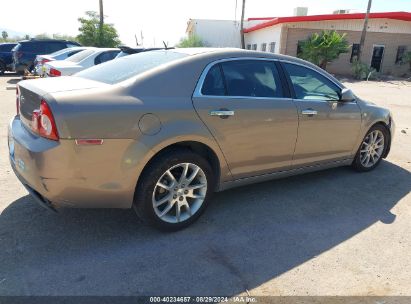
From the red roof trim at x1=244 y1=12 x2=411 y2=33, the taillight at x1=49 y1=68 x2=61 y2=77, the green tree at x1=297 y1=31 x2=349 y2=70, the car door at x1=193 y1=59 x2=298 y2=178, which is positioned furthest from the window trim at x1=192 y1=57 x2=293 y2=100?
the red roof trim at x1=244 y1=12 x2=411 y2=33

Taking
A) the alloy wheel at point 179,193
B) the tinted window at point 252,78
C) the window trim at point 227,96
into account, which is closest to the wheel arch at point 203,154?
the alloy wheel at point 179,193

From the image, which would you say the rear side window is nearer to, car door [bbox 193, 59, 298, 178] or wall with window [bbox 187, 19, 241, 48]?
car door [bbox 193, 59, 298, 178]

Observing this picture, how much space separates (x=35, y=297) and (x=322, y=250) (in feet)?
7.47

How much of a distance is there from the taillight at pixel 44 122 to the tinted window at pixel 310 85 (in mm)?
2513

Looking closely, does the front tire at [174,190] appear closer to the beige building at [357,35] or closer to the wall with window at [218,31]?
the beige building at [357,35]

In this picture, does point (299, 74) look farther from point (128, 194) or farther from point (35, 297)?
point (35, 297)

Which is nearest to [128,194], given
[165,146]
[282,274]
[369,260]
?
[165,146]

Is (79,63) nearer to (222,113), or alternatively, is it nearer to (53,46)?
(53,46)

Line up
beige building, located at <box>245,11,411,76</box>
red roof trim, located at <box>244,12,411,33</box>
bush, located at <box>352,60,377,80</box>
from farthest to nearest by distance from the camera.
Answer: beige building, located at <box>245,11,411,76</box>
red roof trim, located at <box>244,12,411,33</box>
bush, located at <box>352,60,377,80</box>

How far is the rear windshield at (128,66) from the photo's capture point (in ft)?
11.1

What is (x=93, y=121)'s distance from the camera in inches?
109

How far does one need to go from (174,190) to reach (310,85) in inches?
82.3

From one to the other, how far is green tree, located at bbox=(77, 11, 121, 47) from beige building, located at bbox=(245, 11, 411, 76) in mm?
12692

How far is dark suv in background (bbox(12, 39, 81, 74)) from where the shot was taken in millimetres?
16422
